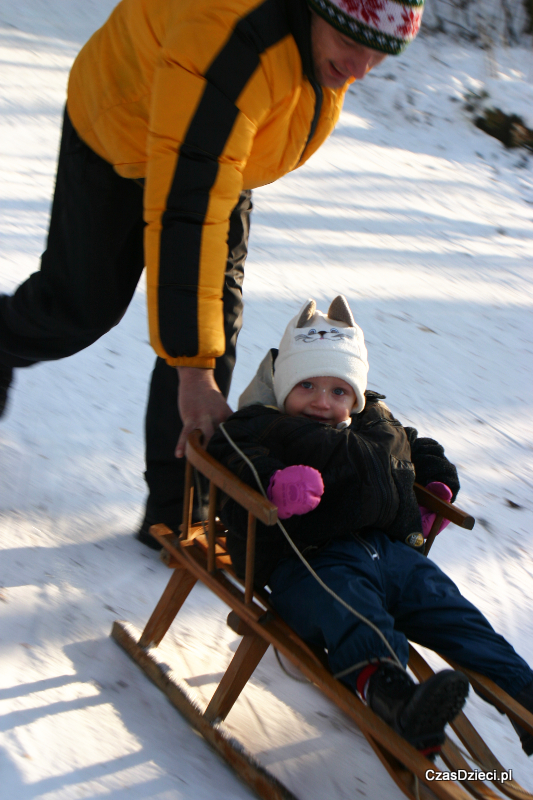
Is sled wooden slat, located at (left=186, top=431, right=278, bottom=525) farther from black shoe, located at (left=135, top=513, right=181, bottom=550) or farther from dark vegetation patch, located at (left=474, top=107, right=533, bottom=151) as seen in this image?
dark vegetation patch, located at (left=474, top=107, right=533, bottom=151)

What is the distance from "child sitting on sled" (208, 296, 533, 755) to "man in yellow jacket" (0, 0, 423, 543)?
0.20 m

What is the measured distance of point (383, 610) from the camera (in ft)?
4.44

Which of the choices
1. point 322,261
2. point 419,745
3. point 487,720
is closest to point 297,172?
point 322,261

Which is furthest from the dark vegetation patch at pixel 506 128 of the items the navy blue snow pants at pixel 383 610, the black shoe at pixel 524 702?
the black shoe at pixel 524 702

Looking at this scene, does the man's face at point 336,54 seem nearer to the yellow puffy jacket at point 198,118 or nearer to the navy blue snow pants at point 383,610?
the yellow puffy jacket at point 198,118

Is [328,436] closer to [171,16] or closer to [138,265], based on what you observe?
[138,265]

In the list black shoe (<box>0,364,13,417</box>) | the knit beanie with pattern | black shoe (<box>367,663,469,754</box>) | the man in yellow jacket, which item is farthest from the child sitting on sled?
black shoe (<box>0,364,13,417</box>)

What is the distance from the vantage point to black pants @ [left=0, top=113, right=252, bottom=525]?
5.56 feet

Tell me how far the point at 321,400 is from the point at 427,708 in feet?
2.34

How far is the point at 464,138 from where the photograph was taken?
20.7ft

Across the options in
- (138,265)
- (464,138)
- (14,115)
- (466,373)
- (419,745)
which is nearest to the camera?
(419,745)

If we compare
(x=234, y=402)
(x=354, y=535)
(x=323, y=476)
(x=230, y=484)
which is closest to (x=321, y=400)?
(x=323, y=476)

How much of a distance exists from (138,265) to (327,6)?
82cm
